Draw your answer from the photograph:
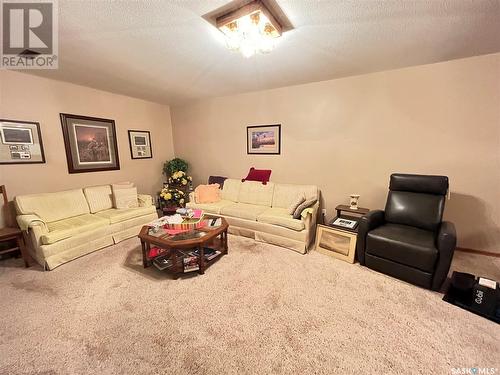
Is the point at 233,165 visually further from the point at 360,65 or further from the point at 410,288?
the point at 410,288

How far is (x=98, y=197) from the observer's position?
10.9 feet

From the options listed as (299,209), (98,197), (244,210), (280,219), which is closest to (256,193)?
(244,210)

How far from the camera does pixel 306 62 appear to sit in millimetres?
2543

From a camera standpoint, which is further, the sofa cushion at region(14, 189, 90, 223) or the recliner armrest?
the sofa cushion at region(14, 189, 90, 223)

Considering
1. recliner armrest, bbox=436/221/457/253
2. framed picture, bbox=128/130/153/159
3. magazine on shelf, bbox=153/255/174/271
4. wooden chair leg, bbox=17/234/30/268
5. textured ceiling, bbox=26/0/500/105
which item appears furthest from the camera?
framed picture, bbox=128/130/153/159

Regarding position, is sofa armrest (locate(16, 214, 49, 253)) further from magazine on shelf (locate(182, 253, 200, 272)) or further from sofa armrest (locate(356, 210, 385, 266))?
sofa armrest (locate(356, 210, 385, 266))

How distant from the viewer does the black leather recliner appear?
1908 mm

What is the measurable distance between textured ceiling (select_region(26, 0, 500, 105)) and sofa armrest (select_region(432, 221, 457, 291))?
185cm

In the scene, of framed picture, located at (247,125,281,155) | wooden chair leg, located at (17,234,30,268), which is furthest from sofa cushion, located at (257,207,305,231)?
wooden chair leg, located at (17,234,30,268)

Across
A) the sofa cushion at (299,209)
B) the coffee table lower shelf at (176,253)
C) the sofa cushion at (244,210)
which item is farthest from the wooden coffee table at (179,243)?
the sofa cushion at (299,209)

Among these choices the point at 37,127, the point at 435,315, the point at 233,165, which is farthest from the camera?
the point at 233,165

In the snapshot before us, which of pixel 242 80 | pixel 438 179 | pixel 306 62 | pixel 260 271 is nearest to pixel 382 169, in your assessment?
pixel 438 179

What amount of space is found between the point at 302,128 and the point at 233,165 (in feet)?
5.34

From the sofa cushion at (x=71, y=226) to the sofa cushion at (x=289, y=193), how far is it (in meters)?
2.62
